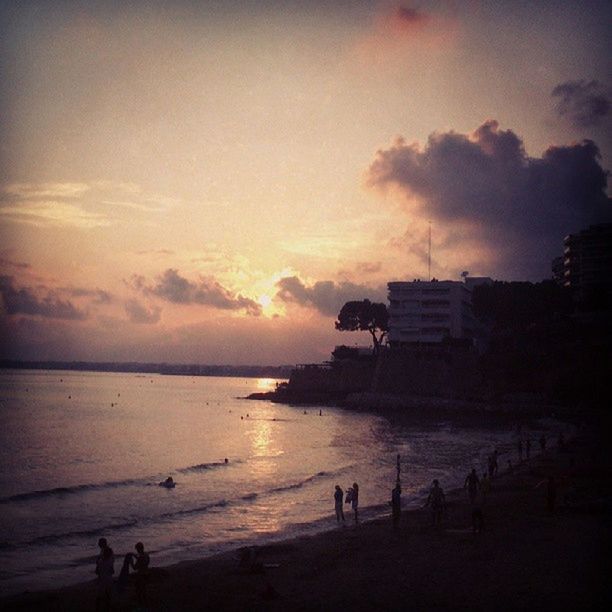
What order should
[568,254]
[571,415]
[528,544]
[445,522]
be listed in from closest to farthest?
[528,544]
[445,522]
[571,415]
[568,254]

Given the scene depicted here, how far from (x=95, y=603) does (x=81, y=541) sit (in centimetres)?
1098

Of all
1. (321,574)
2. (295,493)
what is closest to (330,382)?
(295,493)

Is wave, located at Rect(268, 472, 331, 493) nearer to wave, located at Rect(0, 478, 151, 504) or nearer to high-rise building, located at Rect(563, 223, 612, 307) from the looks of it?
wave, located at Rect(0, 478, 151, 504)

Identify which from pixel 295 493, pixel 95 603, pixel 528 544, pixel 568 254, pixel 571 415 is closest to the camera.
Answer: pixel 95 603

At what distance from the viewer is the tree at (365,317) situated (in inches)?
5384

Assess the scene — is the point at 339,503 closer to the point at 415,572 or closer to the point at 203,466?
the point at 415,572

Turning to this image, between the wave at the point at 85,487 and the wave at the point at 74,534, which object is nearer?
the wave at the point at 74,534

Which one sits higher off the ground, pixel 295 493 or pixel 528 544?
pixel 528 544

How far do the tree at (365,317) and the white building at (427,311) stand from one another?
12.1m

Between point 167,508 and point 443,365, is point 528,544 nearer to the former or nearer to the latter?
point 167,508

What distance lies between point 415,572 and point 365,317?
118737 mm

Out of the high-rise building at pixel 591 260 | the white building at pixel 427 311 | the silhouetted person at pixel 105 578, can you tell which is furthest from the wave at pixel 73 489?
the high-rise building at pixel 591 260

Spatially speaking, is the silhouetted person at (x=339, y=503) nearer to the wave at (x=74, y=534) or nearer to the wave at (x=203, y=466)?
the wave at (x=74, y=534)

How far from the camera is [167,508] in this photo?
35.1m
